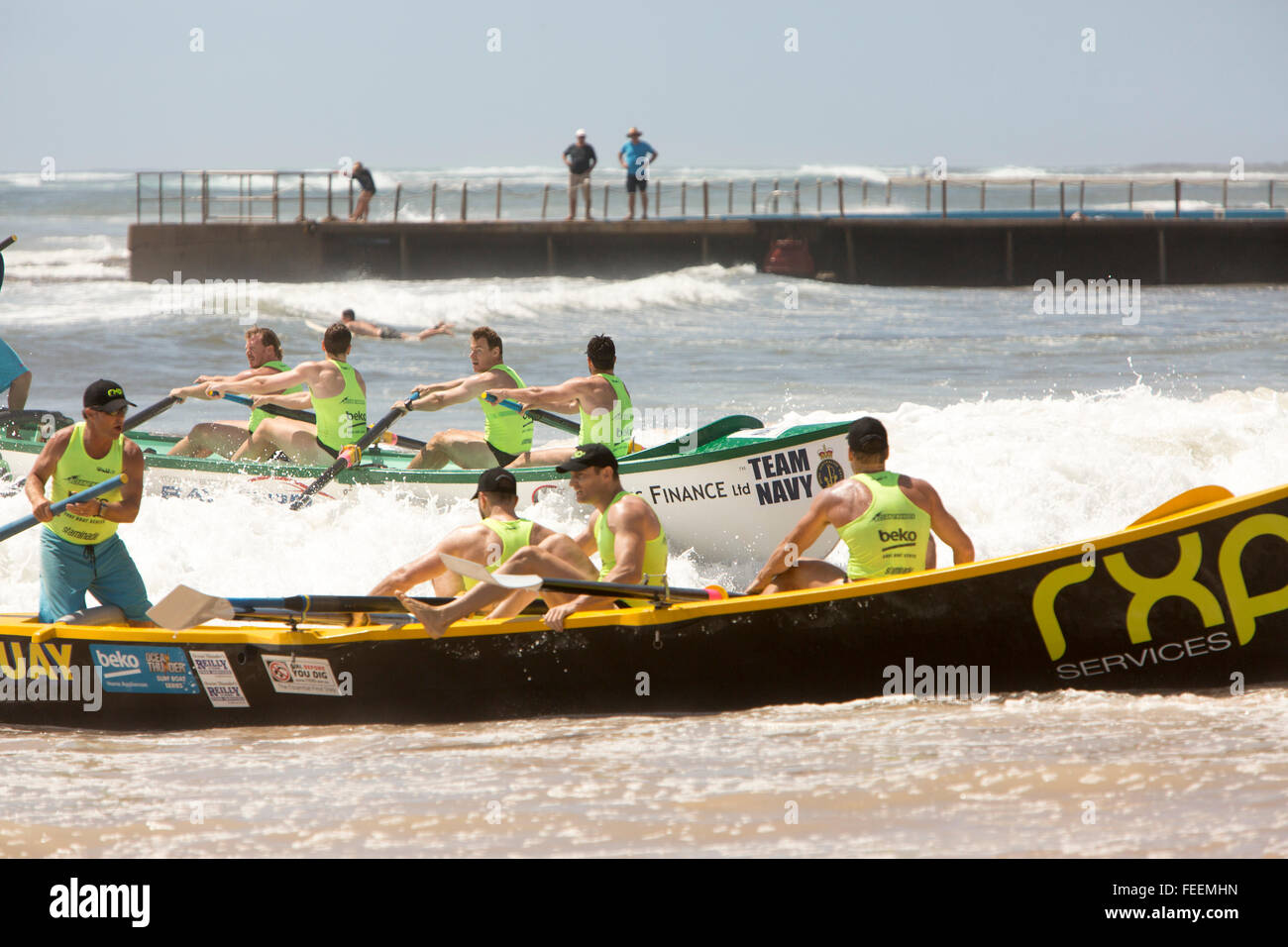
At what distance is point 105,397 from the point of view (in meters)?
6.22

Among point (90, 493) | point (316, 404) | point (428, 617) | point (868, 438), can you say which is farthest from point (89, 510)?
point (316, 404)

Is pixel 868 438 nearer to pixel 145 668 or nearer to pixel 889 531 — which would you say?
pixel 889 531

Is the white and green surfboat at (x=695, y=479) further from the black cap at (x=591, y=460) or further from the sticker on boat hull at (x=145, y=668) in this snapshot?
the sticker on boat hull at (x=145, y=668)

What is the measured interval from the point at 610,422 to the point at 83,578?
3.83 metres

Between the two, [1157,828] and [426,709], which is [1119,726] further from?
[426,709]

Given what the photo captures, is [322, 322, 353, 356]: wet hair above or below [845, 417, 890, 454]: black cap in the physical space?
above

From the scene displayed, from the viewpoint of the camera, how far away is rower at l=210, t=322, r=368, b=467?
391 inches

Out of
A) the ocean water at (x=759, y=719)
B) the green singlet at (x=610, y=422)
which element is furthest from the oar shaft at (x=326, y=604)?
the green singlet at (x=610, y=422)

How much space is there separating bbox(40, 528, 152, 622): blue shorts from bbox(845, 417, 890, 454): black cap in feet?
11.2

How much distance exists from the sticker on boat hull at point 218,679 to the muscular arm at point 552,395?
128 inches

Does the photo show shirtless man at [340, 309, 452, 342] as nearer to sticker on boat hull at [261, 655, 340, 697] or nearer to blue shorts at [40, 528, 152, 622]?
blue shorts at [40, 528, 152, 622]

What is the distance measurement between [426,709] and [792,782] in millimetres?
1855

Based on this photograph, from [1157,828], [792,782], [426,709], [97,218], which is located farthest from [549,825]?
[97,218]

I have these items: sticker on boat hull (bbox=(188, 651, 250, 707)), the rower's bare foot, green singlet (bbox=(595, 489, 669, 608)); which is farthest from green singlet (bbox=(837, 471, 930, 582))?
sticker on boat hull (bbox=(188, 651, 250, 707))
